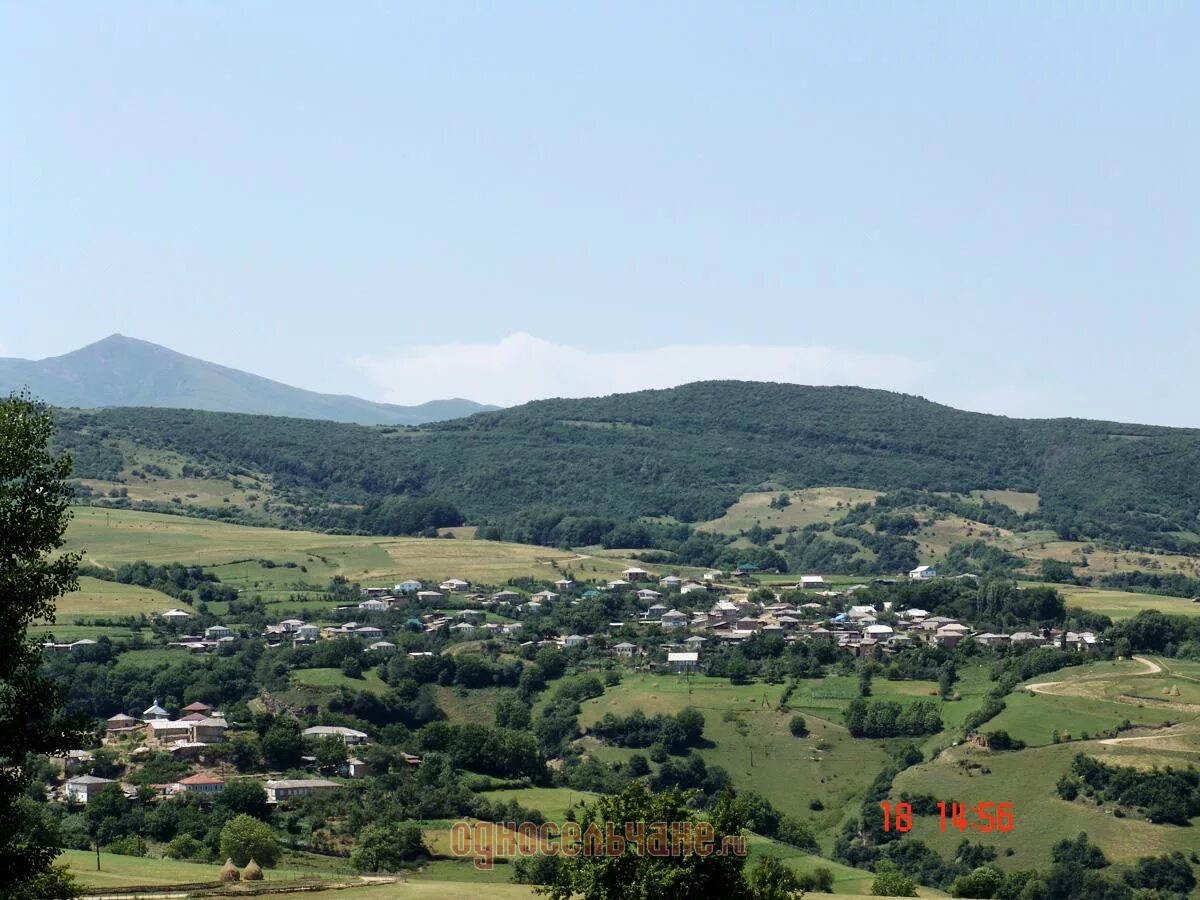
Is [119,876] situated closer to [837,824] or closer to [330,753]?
[330,753]

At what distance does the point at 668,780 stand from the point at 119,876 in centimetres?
4658

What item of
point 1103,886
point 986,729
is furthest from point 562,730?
point 1103,886

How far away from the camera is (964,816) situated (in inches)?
3066

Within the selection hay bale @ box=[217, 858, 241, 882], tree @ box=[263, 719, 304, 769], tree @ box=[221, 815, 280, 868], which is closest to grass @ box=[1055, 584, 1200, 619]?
tree @ box=[263, 719, 304, 769]

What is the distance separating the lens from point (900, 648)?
116 meters

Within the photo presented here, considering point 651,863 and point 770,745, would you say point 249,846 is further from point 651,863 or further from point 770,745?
point 770,745

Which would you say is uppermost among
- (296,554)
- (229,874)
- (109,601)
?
(296,554)

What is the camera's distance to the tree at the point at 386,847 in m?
60.1

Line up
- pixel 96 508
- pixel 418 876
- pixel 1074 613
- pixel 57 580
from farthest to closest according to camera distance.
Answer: pixel 96 508 < pixel 1074 613 < pixel 418 876 < pixel 57 580

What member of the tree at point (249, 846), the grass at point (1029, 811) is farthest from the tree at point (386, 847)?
the grass at point (1029, 811)

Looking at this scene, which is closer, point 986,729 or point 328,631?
point 986,729

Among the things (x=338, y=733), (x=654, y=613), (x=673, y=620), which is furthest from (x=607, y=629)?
(x=338, y=733)

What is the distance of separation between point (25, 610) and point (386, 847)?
34.8 metres

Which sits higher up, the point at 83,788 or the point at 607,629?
the point at 607,629
